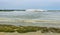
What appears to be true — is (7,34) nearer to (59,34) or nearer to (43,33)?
(43,33)

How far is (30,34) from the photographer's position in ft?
58.3

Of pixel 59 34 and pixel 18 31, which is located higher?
pixel 18 31

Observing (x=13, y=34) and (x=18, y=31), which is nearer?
(x=13, y=34)

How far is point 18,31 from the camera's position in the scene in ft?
63.3

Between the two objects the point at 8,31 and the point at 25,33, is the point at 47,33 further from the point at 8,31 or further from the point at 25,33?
the point at 8,31

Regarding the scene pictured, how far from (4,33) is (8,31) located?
114 cm

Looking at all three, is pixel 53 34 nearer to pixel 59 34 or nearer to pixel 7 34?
pixel 59 34

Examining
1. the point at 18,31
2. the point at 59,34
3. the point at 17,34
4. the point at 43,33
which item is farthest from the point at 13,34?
the point at 59,34

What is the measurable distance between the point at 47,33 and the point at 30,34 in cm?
181

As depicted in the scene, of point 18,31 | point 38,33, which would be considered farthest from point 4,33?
point 38,33

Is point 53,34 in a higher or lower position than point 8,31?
lower

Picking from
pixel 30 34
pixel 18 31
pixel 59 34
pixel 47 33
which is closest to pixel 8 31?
pixel 18 31

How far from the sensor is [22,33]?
1852cm

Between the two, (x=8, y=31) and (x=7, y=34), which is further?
(x=8, y=31)
